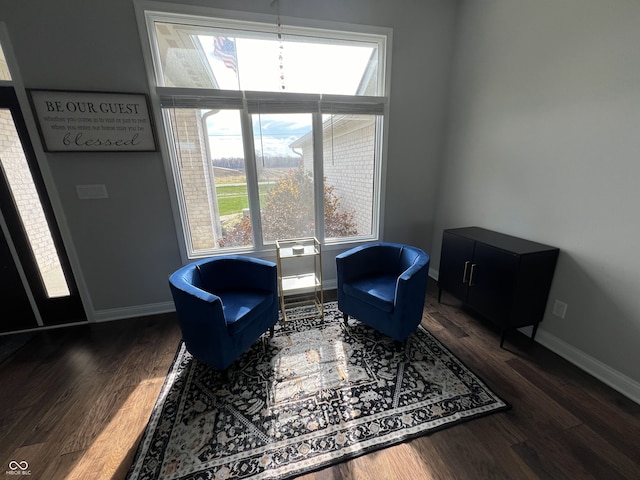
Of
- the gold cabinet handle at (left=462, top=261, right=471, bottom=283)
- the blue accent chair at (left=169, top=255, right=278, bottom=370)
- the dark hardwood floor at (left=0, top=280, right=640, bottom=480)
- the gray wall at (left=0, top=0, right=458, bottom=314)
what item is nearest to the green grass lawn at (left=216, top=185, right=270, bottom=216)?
the gray wall at (left=0, top=0, right=458, bottom=314)

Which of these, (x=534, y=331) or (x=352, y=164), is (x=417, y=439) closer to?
(x=534, y=331)

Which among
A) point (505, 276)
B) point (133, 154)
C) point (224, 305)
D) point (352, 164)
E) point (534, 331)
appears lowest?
point (534, 331)

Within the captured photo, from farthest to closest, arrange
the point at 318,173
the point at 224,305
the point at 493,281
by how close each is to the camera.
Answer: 1. the point at 318,173
2. the point at 493,281
3. the point at 224,305

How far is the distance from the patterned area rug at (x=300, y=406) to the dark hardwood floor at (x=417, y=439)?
0.08m

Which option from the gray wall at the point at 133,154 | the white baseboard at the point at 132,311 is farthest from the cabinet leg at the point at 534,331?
the white baseboard at the point at 132,311

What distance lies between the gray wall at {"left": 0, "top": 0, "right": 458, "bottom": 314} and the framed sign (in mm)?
71

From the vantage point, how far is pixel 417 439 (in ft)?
4.39

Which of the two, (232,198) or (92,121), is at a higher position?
(92,121)

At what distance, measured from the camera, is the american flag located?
221 cm

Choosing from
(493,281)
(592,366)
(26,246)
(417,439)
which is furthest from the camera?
(26,246)

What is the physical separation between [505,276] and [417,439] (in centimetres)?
126

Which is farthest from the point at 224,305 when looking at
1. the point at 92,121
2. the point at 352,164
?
the point at 352,164

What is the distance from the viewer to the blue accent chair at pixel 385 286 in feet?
5.92

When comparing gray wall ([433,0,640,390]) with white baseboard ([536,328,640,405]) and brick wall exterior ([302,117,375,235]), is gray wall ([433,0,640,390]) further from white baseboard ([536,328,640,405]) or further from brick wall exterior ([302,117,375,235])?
brick wall exterior ([302,117,375,235])
